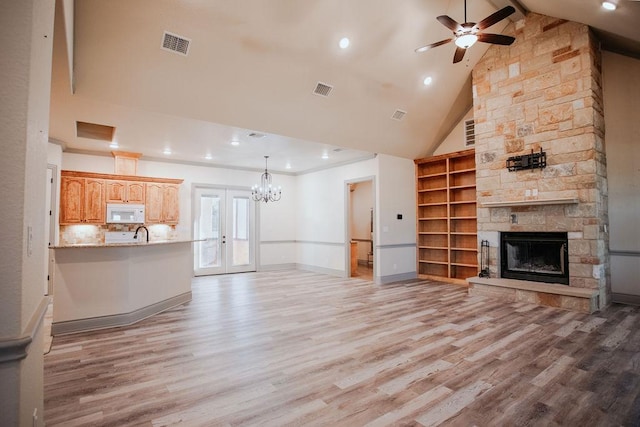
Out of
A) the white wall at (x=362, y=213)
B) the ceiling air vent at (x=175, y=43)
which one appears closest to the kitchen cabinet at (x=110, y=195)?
the ceiling air vent at (x=175, y=43)

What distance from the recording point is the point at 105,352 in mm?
3385

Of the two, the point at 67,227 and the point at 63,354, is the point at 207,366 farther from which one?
the point at 67,227

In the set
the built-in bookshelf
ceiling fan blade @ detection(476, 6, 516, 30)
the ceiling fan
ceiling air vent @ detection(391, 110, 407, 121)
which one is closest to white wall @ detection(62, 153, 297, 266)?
the built-in bookshelf

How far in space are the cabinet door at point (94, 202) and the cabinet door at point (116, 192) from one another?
0.36ft

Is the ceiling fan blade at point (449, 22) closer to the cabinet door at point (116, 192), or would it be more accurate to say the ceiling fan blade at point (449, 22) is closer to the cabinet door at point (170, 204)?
the cabinet door at point (170, 204)

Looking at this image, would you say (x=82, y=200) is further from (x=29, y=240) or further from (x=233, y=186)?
(x=29, y=240)

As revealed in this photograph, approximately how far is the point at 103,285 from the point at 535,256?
7.07 metres

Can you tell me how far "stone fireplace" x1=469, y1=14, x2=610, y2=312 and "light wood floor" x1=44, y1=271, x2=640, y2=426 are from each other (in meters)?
0.76

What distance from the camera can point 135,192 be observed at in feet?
23.8

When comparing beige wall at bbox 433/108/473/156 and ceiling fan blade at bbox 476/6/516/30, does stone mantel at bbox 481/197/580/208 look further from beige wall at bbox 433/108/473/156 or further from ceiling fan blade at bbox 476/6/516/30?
ceiling fan blade at bbox 476/6/516/30

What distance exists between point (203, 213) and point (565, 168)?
26.3 ft

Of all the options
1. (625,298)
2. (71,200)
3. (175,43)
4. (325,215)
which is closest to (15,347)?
(175,43)

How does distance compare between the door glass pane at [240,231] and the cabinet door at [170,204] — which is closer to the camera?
the cabinet door at [170,204]

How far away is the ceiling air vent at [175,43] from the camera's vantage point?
3812 mm
